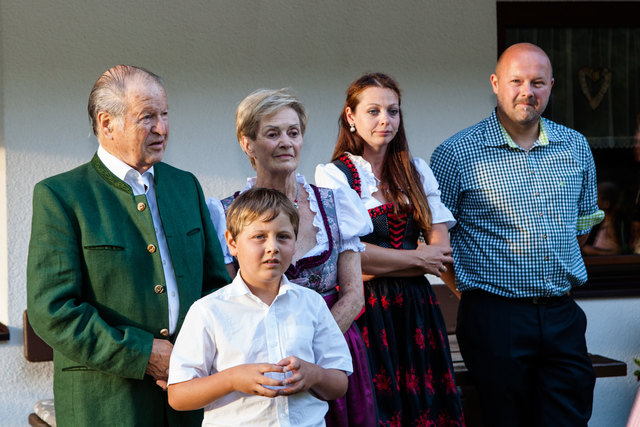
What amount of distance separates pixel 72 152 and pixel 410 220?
1.77m

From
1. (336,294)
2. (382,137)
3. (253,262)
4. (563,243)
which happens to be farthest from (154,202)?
(563,243)

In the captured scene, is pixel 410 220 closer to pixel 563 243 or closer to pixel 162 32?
pixel 563 243

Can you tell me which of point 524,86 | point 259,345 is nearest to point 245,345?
point 259,345

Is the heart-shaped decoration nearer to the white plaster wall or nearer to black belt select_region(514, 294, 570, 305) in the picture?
the white plaster wall

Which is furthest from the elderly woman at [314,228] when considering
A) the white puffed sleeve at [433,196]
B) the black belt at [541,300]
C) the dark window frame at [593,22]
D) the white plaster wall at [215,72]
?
the dark window frame at [593,22]

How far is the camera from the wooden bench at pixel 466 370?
3842mm

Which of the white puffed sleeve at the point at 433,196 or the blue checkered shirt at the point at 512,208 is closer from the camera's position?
the white puffed sleeve at the point at 433,196

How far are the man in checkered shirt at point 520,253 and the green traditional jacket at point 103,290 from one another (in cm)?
136

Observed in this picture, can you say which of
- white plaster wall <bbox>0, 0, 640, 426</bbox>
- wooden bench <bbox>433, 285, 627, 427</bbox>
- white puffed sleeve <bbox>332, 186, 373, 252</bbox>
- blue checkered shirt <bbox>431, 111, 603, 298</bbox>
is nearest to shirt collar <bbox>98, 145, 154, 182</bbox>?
white puffed sleeve <bbox>332, 186, 373, 252</bbox>

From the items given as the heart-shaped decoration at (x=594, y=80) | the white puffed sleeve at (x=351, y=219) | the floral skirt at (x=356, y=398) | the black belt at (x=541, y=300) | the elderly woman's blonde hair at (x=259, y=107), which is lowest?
the floral skirt at (x=356, y=398)

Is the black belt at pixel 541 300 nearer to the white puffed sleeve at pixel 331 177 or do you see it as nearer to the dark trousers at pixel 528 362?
the dark trousers at pixel 528 362

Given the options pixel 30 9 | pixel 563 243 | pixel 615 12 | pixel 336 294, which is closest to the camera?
pixel 336 294

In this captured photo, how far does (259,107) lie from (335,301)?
0.66 meters

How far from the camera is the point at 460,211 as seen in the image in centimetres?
346
